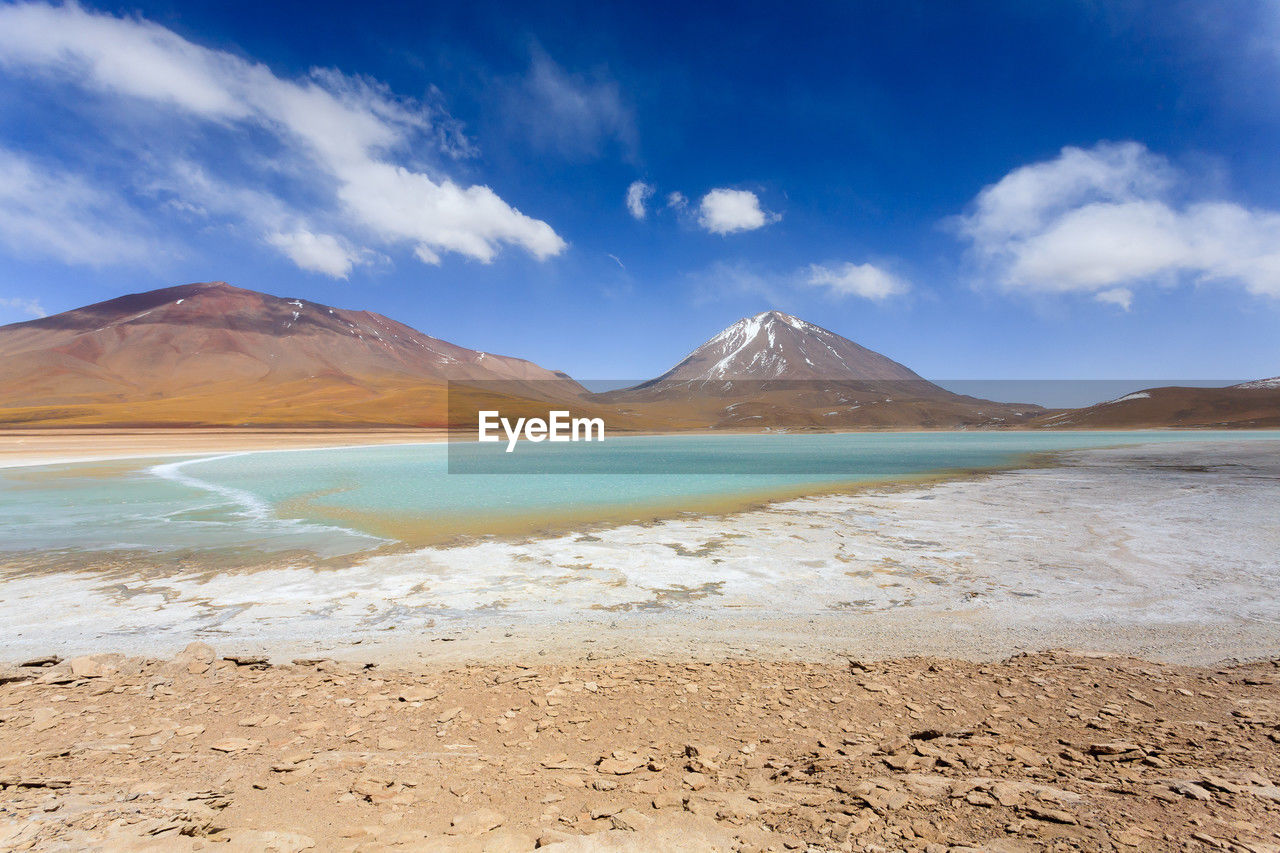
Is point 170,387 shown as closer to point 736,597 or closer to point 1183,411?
point 736,597

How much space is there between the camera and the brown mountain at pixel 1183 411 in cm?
12106

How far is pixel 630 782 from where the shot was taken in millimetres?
3537

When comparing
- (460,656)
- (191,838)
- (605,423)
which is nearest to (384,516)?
(460,656)

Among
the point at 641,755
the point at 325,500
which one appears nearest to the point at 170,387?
the point at 325,500

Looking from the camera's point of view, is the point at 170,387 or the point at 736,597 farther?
the point at 170,387

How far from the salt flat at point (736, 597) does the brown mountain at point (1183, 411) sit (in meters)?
150

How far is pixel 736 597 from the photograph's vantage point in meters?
8.02

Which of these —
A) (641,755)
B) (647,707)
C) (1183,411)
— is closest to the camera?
(641,755)

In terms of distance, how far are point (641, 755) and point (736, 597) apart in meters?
4.37

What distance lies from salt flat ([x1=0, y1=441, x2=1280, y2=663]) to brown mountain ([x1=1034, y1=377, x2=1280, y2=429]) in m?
150

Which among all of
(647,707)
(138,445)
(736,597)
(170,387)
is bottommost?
(736,597)

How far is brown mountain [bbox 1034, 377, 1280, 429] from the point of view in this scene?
121 metres

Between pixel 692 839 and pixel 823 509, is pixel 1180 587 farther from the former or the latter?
pixel 692 839

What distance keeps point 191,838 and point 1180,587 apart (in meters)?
11.4
